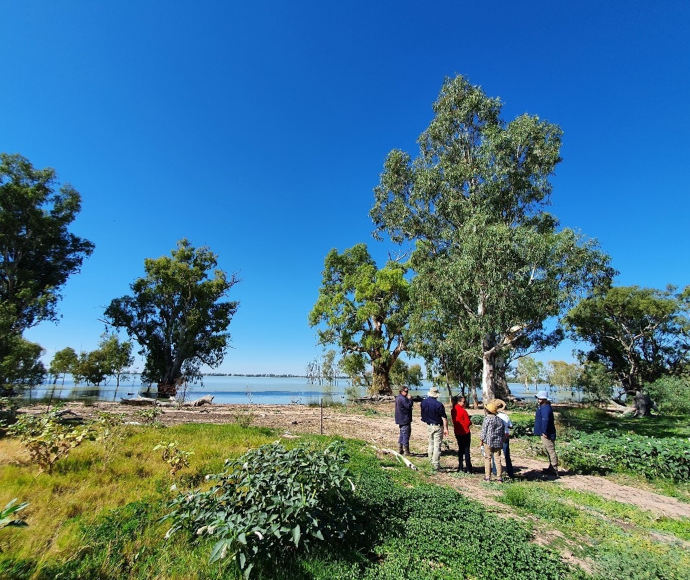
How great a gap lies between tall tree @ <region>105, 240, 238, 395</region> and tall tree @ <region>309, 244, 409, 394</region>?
11.5 meters

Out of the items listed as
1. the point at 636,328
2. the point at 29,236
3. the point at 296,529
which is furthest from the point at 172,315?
the point at 636,328

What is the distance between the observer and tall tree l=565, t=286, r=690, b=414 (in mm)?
30578

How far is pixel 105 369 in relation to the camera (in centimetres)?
4416

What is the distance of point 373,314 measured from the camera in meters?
30.4

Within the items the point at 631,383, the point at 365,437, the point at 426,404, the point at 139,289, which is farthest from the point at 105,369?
the point at 631,383

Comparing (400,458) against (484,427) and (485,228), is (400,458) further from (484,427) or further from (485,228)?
(485,228)

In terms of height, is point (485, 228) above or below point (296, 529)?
above

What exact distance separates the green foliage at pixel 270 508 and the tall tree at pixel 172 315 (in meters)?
31.2

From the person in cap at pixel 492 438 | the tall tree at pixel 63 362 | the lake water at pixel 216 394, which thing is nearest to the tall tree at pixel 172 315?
the lake water at pixel 216 394

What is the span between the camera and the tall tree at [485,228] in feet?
54.6

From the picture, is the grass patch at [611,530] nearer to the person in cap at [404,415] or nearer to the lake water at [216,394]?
the person in cap at [404,415]

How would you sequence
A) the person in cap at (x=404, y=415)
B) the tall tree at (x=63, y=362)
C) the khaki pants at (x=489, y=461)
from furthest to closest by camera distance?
the tall tree at (x=63, y=362) < the person in cap at (x=404, y=415) < the khaki pants at (x=489, y=461)

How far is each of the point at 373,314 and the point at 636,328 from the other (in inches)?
1048

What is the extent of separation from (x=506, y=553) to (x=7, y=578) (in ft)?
18.5
